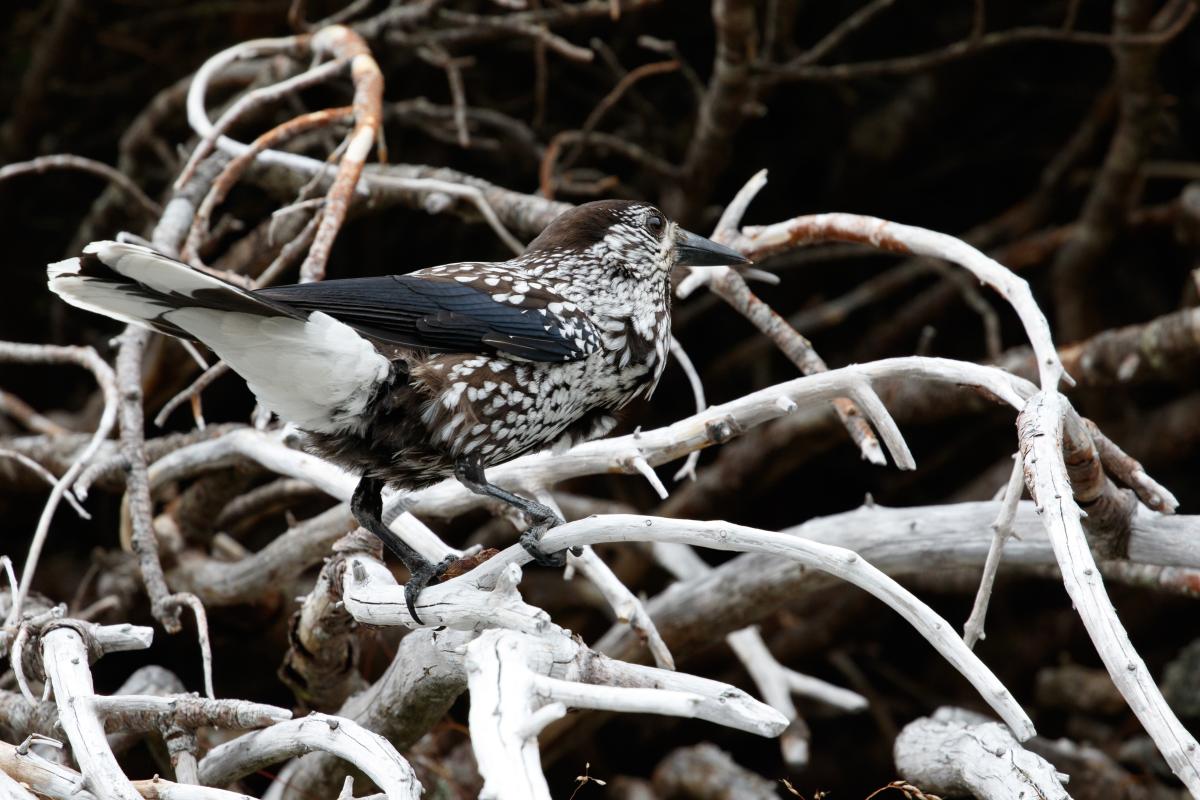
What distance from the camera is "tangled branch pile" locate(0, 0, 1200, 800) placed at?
6.79ft

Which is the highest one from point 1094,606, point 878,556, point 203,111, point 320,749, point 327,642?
point 203,111

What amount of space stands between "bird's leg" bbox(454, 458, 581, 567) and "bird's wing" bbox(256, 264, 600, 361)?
232mm

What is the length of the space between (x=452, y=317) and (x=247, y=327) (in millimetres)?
419

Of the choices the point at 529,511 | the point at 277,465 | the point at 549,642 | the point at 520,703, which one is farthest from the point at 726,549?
the point at 277,465

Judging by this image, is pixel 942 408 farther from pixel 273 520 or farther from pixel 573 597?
pixel 273 520

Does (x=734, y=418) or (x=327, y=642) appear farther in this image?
(x=327, y=642)

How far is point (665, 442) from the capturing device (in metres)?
2.50

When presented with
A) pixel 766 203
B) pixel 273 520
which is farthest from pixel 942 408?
pixel 273 520

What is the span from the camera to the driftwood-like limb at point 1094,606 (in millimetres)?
1612

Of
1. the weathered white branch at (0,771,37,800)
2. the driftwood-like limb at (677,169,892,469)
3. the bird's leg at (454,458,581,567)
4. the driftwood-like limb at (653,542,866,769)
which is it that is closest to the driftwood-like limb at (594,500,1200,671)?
the driftwood-like limb at (653,542,866,769)

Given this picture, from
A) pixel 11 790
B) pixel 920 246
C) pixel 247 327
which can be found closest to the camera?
pixel 11 790

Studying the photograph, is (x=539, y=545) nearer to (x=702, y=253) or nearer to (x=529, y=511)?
(x=529, y=511)

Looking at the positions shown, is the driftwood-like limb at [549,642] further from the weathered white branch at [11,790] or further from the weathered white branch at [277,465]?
the weathered white branch at [11,790]

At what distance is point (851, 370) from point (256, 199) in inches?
119
